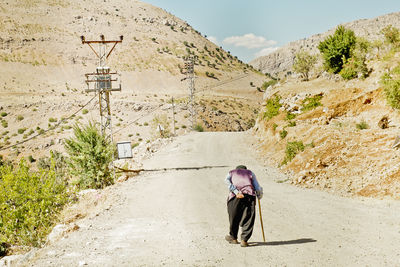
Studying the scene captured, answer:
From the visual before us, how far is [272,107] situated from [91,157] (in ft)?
58.6

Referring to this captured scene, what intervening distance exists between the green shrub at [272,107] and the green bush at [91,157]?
16000mm

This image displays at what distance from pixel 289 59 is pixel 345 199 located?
18888 cm

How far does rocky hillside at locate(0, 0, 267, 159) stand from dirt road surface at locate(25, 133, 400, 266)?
123 ft

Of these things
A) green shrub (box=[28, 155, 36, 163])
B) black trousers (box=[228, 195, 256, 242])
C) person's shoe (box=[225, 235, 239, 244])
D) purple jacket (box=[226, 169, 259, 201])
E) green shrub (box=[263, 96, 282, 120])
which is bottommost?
green shrub (box=[28, 155, 36, 163])

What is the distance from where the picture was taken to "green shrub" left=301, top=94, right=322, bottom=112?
25.5 m

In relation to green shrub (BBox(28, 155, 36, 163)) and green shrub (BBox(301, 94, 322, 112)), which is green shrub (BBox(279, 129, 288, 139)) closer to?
green shrub (BBox(301, 94, 322, 112))

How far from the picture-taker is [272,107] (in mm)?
31203

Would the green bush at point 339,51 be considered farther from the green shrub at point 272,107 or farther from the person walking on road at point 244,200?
the person walking on road at point 244,200

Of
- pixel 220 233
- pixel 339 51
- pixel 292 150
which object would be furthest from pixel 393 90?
pixel 220 233

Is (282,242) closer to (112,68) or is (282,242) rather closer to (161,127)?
(161,127)

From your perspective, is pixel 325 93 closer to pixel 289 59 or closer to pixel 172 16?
pixel 172 16

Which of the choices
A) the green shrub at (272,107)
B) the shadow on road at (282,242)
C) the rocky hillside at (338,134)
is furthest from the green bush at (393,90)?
the shadow on road at (282,242)

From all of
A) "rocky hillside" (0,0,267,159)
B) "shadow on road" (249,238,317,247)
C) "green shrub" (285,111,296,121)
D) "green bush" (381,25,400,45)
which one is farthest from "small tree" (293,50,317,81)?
"shadow on road" (249,238,317,247)

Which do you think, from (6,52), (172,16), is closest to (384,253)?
(6,52)
